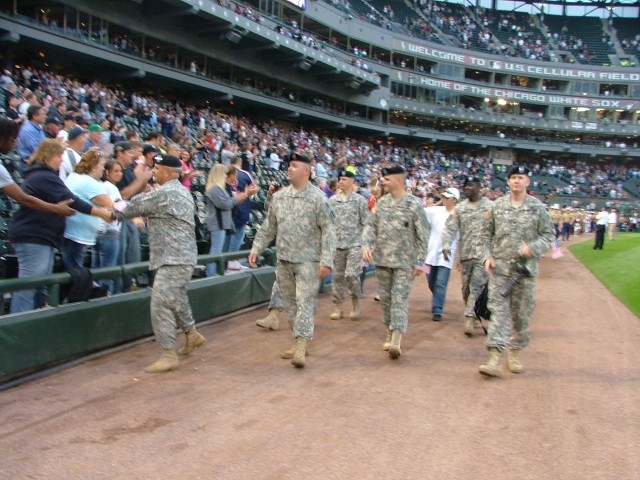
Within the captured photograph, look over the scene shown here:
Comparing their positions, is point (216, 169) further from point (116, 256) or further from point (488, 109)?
point (488, 109)

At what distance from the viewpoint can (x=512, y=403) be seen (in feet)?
16.5

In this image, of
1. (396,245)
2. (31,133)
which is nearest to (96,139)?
(31,133)

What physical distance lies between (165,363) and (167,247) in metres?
1.09

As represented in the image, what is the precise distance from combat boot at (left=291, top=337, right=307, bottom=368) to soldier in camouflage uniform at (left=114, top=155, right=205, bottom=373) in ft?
3.71

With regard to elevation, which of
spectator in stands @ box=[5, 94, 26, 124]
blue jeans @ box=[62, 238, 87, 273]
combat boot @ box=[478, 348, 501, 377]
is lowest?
combat boot @ box=[478, 348, 501, 377]

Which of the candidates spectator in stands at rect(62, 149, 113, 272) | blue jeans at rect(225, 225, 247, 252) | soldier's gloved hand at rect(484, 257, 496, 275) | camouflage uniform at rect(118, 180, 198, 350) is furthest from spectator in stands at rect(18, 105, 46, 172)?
soldier's gloved hand at rect(484, 257, 496, 275)

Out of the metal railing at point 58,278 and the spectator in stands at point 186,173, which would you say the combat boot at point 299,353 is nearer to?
the metal railing at point 58,278

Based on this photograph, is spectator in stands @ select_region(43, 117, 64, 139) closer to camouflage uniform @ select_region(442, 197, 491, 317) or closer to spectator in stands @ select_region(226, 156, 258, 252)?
spectator in stands @ select_region(226, 156, 258, 252)

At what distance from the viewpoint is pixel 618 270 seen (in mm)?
16484

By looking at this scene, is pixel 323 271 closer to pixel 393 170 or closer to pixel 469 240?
pixel 393 170

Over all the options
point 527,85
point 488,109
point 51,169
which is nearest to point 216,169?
point 51,169

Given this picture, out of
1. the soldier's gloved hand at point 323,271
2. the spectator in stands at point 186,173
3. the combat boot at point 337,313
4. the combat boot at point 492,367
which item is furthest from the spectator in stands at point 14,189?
the combat boot at point 337,313

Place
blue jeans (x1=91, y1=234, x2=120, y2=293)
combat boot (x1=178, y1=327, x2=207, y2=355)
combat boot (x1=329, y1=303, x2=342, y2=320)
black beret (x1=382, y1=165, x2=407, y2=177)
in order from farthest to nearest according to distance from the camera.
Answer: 1. combat boot (x1=329, y1=303, x2=342, y2=320)
2. blue jeans (x1=91, y1=234, x2=120, y2=293)
3. black beret (x1=382, y1=165, x2=407, y2=177)
4. combat boot (x1=178, y1=327, x2=207, y2=355)

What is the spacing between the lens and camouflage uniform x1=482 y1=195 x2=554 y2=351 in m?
5.91
